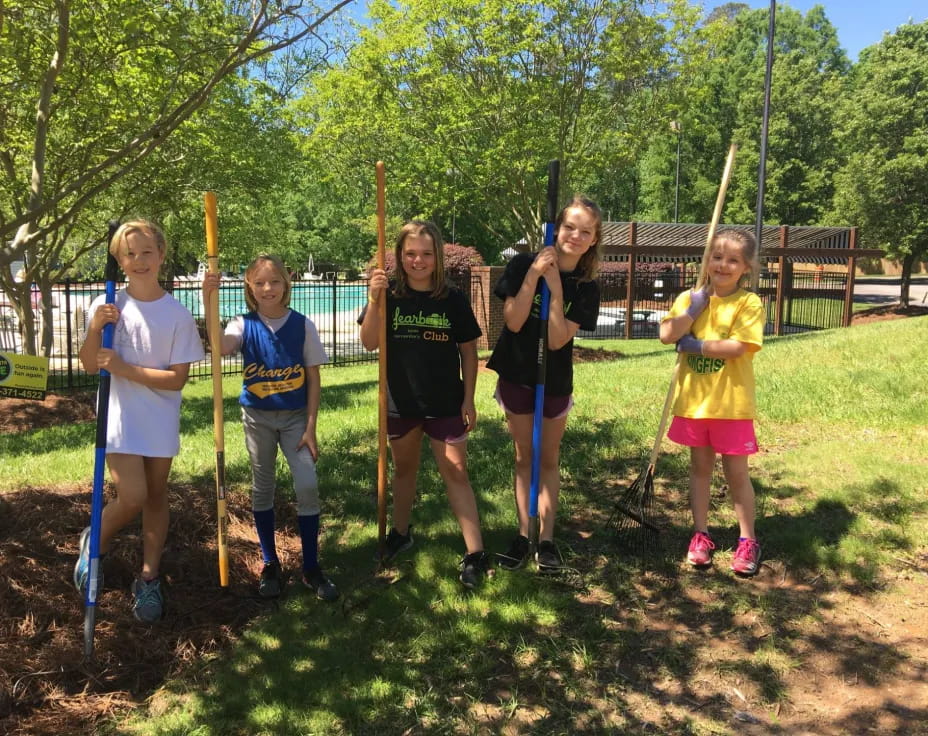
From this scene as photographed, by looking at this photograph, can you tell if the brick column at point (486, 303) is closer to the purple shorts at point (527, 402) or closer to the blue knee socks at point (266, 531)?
the purple shorts at point (527, 402)

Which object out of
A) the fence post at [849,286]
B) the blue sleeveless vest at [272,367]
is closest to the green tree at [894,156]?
the fence post at [849,286]

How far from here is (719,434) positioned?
12.9 ft

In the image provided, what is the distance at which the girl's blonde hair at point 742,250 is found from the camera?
3830 mm

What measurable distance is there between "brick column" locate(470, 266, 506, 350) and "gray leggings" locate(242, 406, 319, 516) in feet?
44.9

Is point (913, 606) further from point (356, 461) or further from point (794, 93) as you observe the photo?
point (794, 93)

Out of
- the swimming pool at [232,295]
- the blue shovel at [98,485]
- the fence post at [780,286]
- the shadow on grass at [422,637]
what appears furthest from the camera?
the fence post at [780,286]

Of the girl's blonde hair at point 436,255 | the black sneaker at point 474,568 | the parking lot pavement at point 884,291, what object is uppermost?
the parking lot pavement at point 884,291

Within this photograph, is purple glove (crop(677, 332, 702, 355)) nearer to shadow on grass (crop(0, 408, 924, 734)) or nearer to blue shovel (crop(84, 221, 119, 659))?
shadow on grass (crop(0, 408, 924, 734))

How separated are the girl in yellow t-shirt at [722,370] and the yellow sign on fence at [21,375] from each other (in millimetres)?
3642

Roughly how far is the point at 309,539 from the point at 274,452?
49cm

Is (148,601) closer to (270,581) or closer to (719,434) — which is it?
(270,581)

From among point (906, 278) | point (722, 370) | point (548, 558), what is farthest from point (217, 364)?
point (906, 278)

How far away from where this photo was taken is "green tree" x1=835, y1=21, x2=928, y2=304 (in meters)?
26.9

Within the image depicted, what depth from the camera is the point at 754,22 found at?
4881cm
